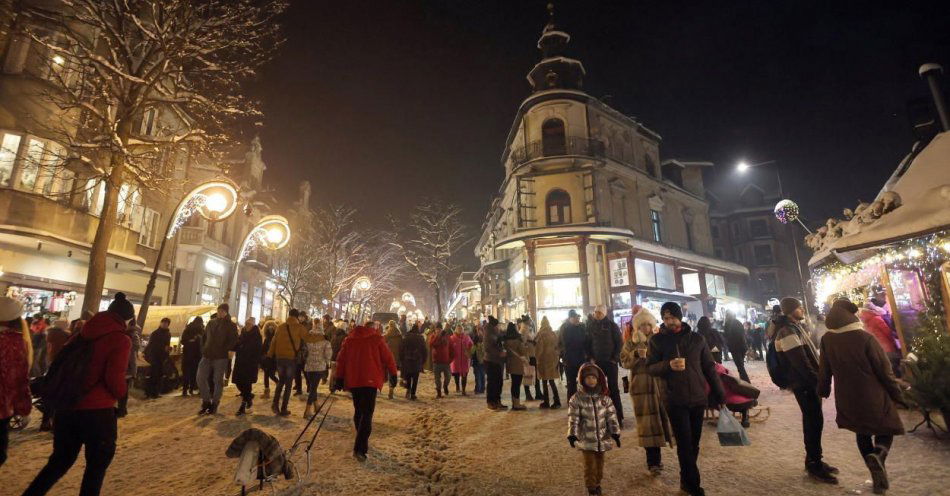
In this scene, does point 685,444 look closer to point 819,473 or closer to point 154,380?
point 819,473

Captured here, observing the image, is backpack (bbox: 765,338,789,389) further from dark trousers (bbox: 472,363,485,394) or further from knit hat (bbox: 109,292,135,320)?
dark trousers (bbox: 472,363,485,394)

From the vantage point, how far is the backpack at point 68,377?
11.9 ft

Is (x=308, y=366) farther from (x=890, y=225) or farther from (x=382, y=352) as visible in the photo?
(x=890, y=225)

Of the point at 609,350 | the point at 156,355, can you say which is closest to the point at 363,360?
the point at 609,350

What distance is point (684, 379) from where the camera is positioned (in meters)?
4.68

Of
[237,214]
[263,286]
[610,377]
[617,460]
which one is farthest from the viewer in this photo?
[263,286]

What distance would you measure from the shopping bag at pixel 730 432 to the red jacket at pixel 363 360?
16.1ft

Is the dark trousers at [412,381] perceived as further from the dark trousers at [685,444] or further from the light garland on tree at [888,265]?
the light garland on tree at [888,265]

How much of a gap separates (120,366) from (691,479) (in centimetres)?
603

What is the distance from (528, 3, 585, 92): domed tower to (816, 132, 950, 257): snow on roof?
74.0 ft

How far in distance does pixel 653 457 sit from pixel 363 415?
164 inches

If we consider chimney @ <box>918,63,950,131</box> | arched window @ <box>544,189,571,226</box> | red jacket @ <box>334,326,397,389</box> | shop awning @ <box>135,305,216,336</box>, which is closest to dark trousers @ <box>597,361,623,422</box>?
red jacket @ <box>334,326,397,389</box>

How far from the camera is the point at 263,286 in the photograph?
37.6 metres

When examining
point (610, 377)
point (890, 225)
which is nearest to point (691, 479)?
point (610, 377)
